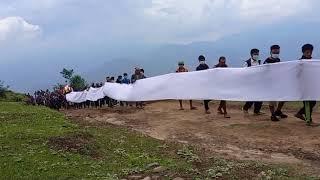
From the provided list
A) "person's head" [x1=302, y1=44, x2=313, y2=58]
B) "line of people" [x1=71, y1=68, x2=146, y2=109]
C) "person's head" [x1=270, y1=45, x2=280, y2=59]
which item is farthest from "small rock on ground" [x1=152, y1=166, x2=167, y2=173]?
"line of people" [x1=71, y1=68, x2=146, y2=109]

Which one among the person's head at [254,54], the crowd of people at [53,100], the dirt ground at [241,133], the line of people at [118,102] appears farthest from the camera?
the crowd of people at [53,100]

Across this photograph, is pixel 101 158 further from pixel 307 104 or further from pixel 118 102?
pixel 118 102

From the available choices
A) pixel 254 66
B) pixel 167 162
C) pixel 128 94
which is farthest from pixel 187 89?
Result: pixel 167 162

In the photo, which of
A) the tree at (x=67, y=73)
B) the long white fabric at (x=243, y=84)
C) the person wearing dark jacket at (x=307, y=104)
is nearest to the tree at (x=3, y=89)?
the tree at (x=67, y=73)

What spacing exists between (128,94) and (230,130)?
7609 mm

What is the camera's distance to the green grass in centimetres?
869

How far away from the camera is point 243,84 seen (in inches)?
559

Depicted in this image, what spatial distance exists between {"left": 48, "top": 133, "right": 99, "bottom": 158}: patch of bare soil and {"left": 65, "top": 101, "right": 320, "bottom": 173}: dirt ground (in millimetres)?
2002

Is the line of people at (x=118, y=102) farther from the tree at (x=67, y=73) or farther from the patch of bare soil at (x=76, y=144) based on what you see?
the tree at (x=67, y=73)

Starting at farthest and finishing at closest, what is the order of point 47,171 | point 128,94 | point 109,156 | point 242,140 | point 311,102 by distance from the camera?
point 128,94 → point 311,102 → point 242,140 → point 109,156 → point 47,171

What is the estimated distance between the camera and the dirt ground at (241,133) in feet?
34.1

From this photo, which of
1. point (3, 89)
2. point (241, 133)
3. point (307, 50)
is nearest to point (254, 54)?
point (307, 50)

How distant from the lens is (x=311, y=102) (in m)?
12.9

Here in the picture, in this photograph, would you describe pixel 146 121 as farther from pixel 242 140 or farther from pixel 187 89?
pixel 242 140
